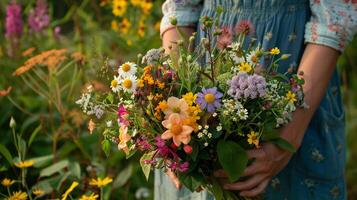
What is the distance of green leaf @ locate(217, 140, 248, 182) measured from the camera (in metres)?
1.13

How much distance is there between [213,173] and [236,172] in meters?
0.08

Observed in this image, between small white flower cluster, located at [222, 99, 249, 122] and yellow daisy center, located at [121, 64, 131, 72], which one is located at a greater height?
yellow daisy center, located at [121, 64, 131, 72]

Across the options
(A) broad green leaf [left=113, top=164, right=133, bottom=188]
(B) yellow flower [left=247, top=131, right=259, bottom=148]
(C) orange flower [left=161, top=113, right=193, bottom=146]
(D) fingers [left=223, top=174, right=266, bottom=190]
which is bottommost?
(A) broad green leaf [left=113, top=164, right=133, bottom=188]

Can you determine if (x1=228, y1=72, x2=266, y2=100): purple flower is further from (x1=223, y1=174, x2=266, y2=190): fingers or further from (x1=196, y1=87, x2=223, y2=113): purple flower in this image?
(x1=223, y1=174, x2=266, y2=190): fingers

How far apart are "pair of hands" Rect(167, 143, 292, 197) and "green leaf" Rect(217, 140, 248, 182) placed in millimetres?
62

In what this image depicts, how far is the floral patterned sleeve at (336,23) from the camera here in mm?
1348

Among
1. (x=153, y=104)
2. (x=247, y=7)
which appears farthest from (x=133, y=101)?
(x=247, y=7)

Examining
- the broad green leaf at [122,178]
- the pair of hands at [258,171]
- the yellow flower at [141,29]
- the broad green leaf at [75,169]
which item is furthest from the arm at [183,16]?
the yellow flower at [141,29]

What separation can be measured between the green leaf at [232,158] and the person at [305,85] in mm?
74

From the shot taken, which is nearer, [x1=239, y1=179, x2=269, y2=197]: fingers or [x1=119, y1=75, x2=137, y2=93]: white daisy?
[x1=119, y1=75, x2=137, y2=93]: white daisy

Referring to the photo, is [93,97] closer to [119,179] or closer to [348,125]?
[119,179]

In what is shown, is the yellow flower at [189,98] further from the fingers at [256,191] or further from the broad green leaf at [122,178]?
the broad green leaf at [122,178]

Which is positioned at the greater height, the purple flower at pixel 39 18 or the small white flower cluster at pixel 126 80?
the small white flower cluster at pixel 126 80

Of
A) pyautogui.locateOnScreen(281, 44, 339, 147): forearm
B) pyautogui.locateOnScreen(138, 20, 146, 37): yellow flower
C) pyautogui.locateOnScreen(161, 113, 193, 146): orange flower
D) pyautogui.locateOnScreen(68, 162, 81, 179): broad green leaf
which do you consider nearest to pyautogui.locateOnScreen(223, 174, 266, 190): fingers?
pyautogui.locateOnScreen(281, 44, 339, 147): forearm
